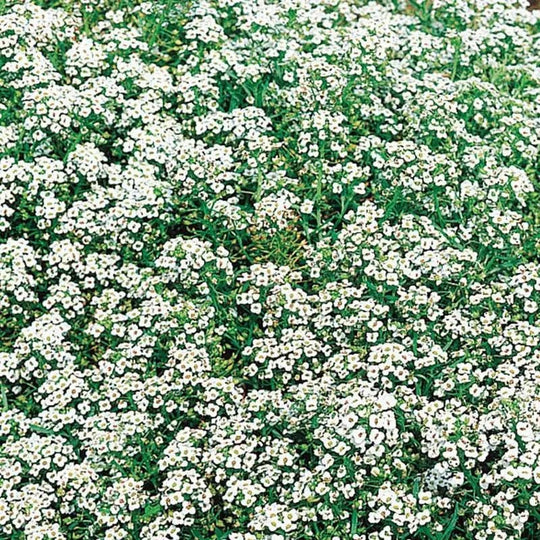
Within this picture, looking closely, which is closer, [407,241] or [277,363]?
[277,363]

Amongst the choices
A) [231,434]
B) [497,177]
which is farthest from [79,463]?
[497,177]

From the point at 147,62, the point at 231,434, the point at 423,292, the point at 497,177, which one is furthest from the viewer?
the point at 147,62

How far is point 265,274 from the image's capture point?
561cm

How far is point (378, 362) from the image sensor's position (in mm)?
5195

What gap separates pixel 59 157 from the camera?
6.35 m

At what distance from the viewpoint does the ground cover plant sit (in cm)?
488

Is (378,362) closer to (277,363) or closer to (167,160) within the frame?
(277,363)

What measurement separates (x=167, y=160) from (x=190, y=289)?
0.94 m

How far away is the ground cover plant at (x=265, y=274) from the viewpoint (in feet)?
16.0

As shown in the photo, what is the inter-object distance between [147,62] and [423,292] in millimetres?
2692

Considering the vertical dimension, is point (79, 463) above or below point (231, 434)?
below

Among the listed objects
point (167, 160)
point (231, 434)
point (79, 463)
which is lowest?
point (79, 463)

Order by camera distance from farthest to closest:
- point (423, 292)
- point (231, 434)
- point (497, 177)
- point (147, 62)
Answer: point (147, 62), point (497, 177), point (423, 292), point (231, 434)

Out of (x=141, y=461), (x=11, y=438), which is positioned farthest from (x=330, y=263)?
(x=11, y=438)
